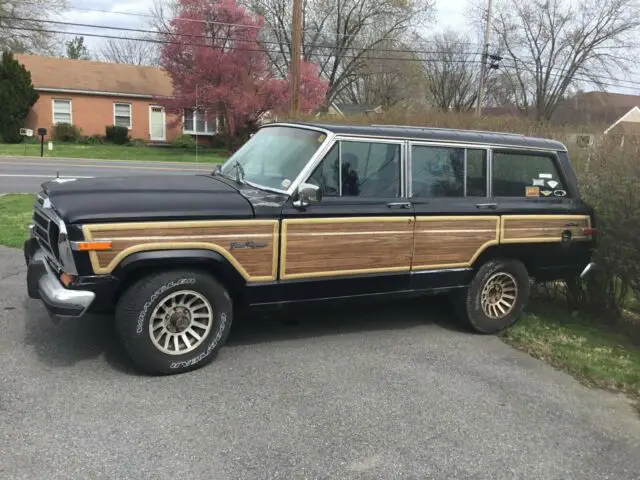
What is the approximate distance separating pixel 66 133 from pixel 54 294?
105ft

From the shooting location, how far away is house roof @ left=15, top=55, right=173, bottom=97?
109 feet

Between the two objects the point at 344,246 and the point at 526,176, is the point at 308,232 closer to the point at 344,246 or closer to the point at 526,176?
the point at 344,246

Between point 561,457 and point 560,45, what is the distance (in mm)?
45700

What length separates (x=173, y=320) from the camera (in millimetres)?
4102

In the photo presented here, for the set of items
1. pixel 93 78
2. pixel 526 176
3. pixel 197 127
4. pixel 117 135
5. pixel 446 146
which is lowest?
pixel 526 176

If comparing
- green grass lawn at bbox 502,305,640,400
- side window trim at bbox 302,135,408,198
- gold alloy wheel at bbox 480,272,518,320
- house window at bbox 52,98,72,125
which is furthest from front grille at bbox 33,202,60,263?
house window at bbox 52,98,72,125

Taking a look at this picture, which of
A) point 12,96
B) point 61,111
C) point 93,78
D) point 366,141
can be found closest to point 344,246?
point 366,141

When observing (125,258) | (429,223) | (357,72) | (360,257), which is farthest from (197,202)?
(357,72)

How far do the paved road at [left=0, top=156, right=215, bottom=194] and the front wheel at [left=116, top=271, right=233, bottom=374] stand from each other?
9960 mm

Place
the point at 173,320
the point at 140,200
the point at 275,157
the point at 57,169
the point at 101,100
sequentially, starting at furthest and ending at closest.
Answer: the point at 101,100
the point at 57,169
the point at 275,157
the point at 173,320
the point at 140,200

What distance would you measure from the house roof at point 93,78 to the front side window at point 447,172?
30.4m

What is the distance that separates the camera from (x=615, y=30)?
132ft

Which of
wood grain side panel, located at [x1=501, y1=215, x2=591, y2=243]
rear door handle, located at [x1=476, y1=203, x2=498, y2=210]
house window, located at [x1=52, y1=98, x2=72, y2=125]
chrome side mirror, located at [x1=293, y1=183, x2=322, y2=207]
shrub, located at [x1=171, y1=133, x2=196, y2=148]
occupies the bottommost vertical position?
wood grain side panel, located at [x1=501, y1=215, x2=591, y2=243]

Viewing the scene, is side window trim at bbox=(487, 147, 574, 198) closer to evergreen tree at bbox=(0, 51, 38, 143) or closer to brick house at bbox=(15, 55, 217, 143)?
brick house at bbox=(15, 55, 217, 143)
